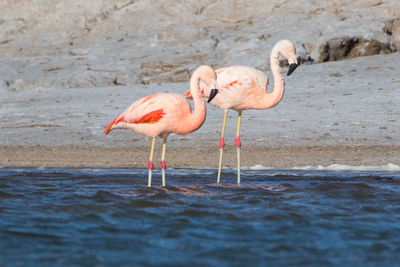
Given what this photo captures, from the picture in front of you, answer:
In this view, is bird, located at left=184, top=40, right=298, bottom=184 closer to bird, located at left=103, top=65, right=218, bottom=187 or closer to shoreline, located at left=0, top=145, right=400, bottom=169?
bird, located at left=103, top=65, right=218, bottom=187

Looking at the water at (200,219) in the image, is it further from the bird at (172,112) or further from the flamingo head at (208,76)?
the flamingo head at (208,76)

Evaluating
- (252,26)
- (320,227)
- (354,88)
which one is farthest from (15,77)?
(320,227)

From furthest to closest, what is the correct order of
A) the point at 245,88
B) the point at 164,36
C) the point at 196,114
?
the point at 164,36
the point at 245,88
the point at 196,114

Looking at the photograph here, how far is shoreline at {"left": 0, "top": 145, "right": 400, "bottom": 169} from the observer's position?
30.1 feet

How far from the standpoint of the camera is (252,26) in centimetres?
1452

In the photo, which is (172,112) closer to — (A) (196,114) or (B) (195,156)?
(A) (196,114)

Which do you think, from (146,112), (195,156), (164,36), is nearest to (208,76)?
(146,112)

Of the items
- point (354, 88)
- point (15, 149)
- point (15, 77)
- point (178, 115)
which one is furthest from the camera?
point (15, 77)

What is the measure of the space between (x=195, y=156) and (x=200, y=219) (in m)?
3.93

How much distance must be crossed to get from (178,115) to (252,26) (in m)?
7.85

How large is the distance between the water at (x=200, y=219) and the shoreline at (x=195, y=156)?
723 millimetres

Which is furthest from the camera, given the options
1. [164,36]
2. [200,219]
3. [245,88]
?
[164,36]

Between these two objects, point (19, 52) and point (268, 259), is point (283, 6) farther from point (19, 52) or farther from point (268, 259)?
point (268, 259)

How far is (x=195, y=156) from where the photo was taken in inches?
378
